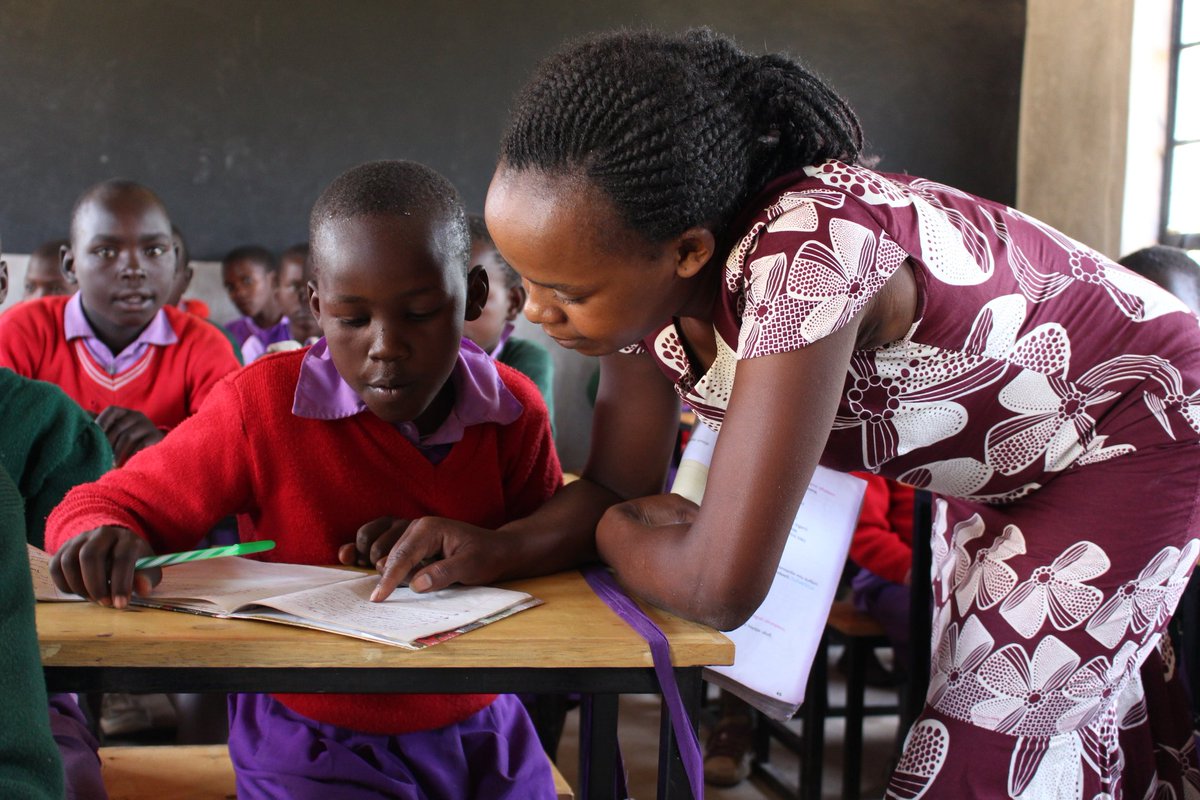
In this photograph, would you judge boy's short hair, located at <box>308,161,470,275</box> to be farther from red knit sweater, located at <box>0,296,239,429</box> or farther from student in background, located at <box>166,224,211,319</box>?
student in background, located at <box>166,224,211,319</box>

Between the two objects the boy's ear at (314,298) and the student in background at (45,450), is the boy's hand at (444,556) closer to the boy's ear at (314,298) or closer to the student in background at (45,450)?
the boy's ear at (314,298)

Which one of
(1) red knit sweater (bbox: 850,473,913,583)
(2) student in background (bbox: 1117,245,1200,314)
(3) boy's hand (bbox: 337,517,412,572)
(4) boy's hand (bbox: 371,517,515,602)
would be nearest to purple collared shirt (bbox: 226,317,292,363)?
(1) red knit sweater (bbox: 850,473,913,583)

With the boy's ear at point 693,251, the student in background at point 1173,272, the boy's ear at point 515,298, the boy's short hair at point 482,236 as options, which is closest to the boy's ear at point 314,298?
the boy's ear at point 693,251

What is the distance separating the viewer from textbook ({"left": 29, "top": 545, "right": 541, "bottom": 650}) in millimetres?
1008

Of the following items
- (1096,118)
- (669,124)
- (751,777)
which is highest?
(1096,118)

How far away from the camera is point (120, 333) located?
317 cm

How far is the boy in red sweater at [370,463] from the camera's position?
1.33 m

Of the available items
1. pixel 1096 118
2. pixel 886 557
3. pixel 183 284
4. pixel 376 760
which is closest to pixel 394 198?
pixel 376 760

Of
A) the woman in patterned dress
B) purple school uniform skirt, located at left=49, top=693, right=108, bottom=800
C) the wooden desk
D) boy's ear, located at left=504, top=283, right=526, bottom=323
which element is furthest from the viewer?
boy's ear, located at left=504, top=283, right=526, bottom=323

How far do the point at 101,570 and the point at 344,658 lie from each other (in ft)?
0.95

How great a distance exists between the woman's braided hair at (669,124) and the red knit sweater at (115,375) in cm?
222

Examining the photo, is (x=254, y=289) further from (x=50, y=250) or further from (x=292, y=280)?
(x=50, y=250)

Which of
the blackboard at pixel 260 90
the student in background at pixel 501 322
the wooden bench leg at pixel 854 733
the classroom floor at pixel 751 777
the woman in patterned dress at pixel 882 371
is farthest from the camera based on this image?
the blackboard at pixel 260 90

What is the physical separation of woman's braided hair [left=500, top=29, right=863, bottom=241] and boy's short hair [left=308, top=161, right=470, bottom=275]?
0.36 metres
